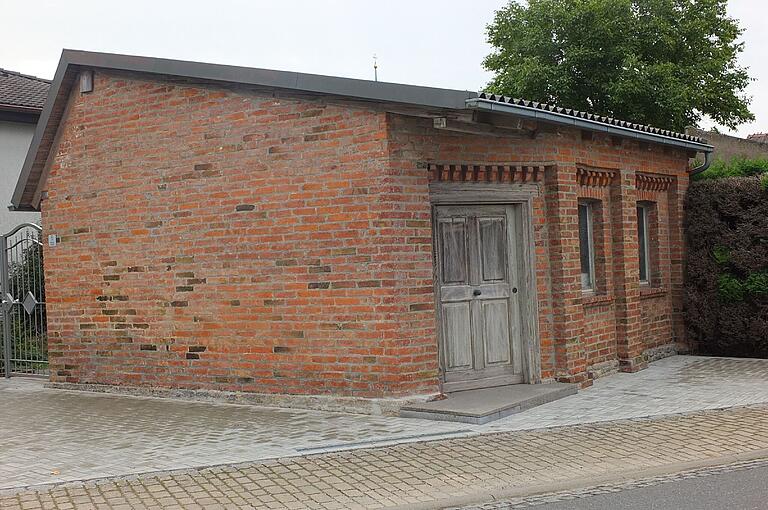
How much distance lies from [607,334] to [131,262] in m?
6.70

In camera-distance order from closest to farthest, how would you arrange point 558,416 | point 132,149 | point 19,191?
point 558,416 < point 132,149 < point 19,191

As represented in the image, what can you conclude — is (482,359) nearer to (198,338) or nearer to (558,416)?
(558,416)

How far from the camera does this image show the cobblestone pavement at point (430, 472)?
662 cm

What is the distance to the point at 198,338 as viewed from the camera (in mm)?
11156

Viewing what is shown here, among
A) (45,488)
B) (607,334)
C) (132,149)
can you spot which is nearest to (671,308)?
(607,334)

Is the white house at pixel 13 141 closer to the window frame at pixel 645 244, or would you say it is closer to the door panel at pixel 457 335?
the door panel at pixel 457 335

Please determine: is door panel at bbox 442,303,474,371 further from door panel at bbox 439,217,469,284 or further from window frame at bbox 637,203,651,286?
window frame at bbox 637,203,651,286

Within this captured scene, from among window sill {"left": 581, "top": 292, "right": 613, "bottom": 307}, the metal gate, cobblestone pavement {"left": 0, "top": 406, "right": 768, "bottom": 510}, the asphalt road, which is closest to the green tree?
window sill {"left": 581, "top": 292, "right": 613, "bottom": 307}

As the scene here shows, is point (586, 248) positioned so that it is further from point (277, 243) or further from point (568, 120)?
point (277, 243)

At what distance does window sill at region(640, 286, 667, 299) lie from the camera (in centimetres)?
1353

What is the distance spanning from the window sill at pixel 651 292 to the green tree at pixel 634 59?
15.2 m

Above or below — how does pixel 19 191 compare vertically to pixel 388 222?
above

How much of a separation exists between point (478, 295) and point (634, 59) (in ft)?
64.9

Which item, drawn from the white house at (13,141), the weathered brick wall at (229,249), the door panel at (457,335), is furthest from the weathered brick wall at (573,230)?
the white house at (13,141)
